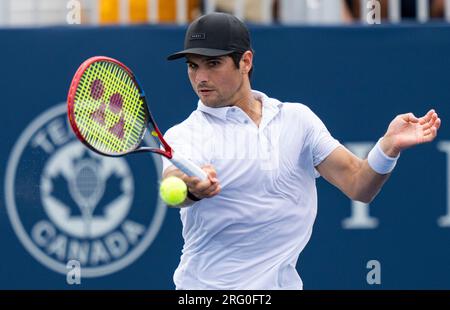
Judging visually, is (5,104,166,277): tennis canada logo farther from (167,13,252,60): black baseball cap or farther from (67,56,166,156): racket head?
(167,13,252,60): black baseball cap

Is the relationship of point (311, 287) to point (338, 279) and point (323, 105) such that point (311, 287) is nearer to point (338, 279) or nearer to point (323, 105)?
point (338, 279)

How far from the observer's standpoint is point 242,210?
5000mm

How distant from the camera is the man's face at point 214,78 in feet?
16.4

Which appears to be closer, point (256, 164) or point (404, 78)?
point (256, 164)

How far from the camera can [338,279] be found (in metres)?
7.09

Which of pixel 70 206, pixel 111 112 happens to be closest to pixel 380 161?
pixel 111 112

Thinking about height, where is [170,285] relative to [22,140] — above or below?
below

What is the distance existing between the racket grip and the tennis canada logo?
2336 mm

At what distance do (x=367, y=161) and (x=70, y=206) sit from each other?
2.44m

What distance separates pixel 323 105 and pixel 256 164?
2.17m

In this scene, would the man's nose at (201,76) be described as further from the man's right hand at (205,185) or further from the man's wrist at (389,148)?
the man's wrist at (389,148)

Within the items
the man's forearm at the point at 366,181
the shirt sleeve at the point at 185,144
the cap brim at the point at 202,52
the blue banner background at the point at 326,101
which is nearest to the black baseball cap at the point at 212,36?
the cap brim at the point at 202,52

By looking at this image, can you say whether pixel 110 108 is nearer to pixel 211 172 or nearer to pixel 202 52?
pixel 202 52
